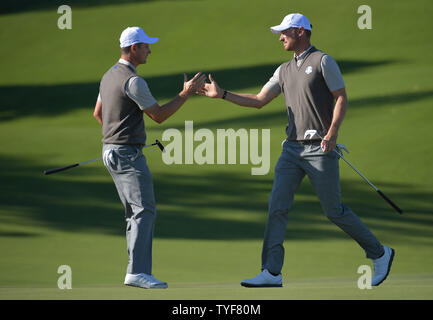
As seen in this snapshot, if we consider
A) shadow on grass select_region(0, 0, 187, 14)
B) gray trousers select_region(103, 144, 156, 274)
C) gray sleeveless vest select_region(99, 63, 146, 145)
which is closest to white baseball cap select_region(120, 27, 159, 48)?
gray sleeveless vest select_region(99, 63, 146, 145)

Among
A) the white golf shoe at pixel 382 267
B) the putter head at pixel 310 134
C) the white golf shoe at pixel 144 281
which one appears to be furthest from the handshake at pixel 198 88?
the white golf shoe at pixel 382 267

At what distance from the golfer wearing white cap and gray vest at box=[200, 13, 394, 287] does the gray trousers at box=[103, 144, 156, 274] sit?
82cm

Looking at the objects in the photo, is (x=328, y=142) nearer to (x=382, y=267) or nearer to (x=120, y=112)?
(x=382, y=267)

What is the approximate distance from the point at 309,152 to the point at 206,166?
379 inches

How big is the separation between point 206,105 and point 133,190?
578 inches

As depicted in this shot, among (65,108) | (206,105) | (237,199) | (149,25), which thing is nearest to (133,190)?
(237,199)

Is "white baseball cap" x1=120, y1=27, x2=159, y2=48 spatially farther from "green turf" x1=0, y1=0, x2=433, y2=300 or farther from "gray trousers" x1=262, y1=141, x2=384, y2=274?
"green turf" x1=0, y1=0, x2=433, y2=300

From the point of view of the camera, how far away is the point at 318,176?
7023 millimetres

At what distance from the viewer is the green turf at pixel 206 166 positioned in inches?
398

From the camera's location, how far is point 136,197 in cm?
682

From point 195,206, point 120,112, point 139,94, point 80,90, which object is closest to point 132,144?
point 120,112

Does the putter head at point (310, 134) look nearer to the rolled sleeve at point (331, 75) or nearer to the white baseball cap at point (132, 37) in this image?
the rolled sleeve at point (331, 75)

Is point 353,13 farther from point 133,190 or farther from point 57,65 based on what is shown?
point 133,190

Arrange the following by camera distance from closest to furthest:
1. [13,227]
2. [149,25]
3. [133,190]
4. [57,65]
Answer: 1. [133,190]
2. [13,227]
3. [57,65]
4. [149,25]
